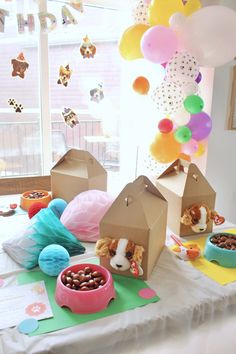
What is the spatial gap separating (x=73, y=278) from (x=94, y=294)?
88 mm

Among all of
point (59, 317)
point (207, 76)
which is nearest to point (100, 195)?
point (59, 317)

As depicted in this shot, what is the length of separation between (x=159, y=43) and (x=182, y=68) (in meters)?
0.21

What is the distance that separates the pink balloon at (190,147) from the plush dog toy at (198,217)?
1067 millimetres

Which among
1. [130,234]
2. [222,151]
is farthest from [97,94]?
[130,234]

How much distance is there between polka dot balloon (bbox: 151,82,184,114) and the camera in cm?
202

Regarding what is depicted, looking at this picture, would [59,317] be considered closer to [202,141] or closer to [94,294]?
[94,294]

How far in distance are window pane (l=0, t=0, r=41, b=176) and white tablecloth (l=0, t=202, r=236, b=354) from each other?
194cm

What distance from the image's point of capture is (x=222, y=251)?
3.39ft

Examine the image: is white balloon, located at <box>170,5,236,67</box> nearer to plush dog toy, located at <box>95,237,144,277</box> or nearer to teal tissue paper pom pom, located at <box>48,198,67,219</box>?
teal tissue paper pom pom, located at <box>48,198,67,219</box>

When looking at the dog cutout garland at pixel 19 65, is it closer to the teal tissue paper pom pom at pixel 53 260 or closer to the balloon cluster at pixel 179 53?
the balloon cluster at pixel 179 53

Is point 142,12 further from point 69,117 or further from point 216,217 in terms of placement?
point 216,217

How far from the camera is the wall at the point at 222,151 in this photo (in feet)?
8.30

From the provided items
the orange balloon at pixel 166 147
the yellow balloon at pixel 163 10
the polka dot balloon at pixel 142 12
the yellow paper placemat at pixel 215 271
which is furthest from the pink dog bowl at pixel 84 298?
the polka dot balloon at pixel 142 12

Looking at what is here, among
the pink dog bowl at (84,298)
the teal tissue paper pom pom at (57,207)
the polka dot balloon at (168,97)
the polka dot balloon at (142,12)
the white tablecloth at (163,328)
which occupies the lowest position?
the white tablecloth at (163,328)
